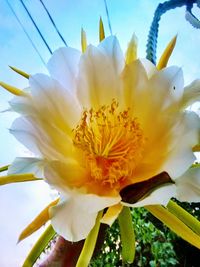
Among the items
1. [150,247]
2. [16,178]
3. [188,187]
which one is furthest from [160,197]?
[150,247]

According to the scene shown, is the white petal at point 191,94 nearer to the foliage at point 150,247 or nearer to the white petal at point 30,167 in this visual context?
the white petal at point 30,167

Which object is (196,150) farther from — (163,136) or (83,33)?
(83,33)

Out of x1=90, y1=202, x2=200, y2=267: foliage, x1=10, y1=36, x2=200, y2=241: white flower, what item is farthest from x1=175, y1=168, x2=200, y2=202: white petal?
Result: x1=90, y1=202, x2=200, y2=267: foliage

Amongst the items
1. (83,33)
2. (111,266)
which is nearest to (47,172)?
(83,33)

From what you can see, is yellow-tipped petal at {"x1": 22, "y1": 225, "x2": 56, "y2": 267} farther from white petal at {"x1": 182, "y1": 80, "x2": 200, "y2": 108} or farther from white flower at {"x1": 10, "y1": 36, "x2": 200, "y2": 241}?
white petal at {"x1": 182, "y1": 80, "x2": 200, "y2": 108}

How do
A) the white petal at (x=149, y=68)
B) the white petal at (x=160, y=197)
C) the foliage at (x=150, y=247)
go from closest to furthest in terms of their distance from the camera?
the white petal at (x=160, y=197) < the white petal at (x=149, y=68) < the foliage at (x=150, y=247)

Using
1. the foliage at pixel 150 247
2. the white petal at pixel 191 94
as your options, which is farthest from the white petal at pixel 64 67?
the foliage at pixel 150 247
